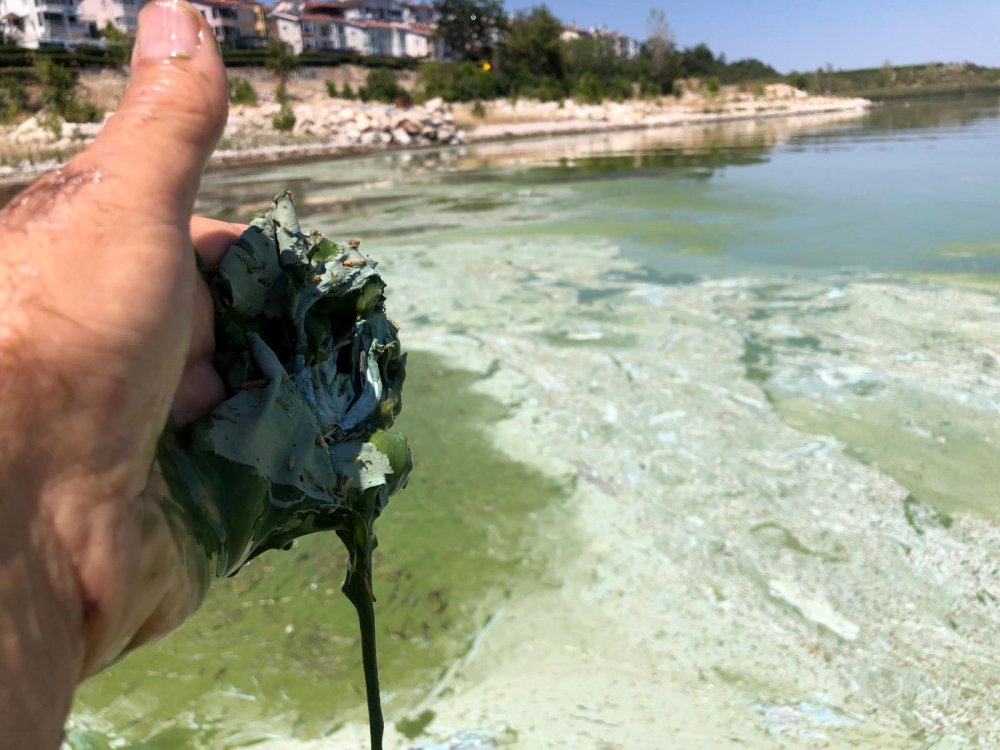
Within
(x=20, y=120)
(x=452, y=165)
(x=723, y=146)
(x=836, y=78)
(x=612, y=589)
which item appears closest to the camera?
(x=612, y=589)

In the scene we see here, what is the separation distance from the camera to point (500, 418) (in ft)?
10.6

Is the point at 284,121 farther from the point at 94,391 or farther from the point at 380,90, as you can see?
the point at 94,391

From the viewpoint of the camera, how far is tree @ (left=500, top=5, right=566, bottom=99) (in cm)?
4331

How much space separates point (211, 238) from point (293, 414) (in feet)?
0.83

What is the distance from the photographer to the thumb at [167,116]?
2.31ft

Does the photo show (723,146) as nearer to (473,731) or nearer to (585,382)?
(585,382)

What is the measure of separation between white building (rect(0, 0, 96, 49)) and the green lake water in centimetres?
4687

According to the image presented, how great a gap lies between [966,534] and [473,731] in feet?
5.32

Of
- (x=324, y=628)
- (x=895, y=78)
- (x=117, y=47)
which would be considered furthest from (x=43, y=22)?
(x=895, y=78)

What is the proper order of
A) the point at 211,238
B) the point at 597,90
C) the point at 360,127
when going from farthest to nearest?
the point at 597,90, the point at 360,127, the point at 211,238

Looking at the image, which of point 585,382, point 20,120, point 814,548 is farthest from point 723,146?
point 20,120

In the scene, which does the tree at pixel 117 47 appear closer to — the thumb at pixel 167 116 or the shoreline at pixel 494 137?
the shoreline at pixel 494 137

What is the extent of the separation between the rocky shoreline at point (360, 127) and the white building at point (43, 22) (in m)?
18.4

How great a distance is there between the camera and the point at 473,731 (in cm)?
174
